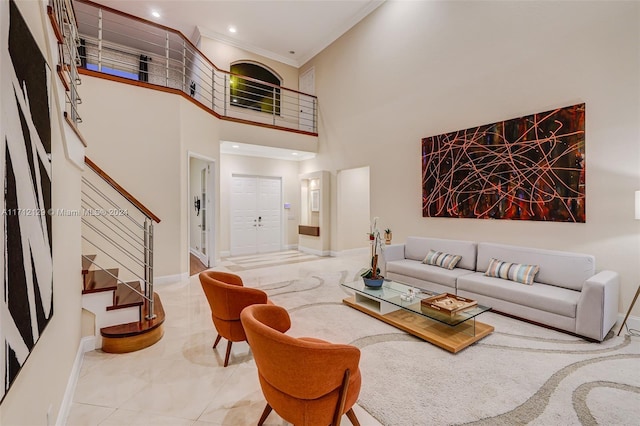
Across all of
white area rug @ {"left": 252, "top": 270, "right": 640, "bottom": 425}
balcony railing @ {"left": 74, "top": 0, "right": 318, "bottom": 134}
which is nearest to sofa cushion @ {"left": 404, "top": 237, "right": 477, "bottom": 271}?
white area rug @ {"left": 252, "top": 270, "right": 640, "bottom": 425}

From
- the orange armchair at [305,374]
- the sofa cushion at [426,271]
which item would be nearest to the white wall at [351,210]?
the sofa cushion at [426,271]

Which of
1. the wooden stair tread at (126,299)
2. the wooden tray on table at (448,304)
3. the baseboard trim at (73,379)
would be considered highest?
the wooden stair tread at (126,299)

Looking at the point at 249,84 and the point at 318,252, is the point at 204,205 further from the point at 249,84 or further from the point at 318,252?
the point at 249,84

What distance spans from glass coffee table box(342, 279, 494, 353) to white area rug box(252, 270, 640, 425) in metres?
0.09

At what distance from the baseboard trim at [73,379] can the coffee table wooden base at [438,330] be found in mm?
2906

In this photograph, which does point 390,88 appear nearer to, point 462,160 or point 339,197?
point 462,160

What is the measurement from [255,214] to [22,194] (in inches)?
285

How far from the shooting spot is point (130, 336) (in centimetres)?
280

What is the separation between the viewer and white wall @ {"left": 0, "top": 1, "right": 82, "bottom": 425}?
49.7 inches

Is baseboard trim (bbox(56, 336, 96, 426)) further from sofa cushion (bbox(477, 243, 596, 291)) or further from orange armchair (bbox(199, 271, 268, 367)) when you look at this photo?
sofa cushion (bbox(477, 243, 596, 291))

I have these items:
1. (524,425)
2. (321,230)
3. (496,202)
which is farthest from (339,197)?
(524,425)

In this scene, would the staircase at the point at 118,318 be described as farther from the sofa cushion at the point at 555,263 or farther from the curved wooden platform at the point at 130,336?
the sofa cushion at the point at 555,263

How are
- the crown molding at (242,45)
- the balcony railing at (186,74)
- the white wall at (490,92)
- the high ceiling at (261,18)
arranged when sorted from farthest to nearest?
1. the crown molding at (242,45)
2. the balcony railing at (186,74)
3. the high ceiling at (261,18)
4. the white wall at (490,92)

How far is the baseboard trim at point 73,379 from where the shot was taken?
1.87 m
